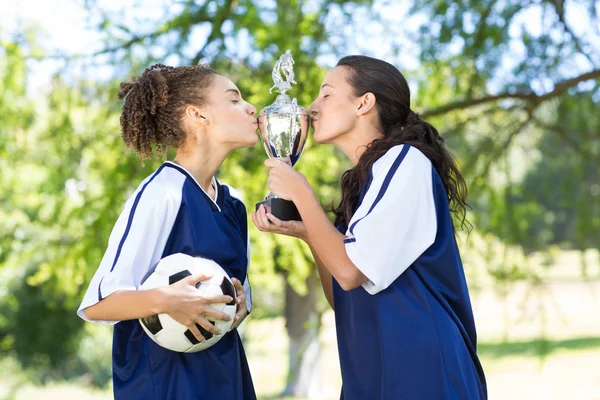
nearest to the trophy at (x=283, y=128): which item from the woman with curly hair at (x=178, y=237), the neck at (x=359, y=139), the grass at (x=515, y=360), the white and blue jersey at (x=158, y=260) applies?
the woman with curly hair at (x=178, y=237)

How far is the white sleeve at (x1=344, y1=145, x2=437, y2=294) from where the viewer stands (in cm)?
234

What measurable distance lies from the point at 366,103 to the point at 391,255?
0.65m

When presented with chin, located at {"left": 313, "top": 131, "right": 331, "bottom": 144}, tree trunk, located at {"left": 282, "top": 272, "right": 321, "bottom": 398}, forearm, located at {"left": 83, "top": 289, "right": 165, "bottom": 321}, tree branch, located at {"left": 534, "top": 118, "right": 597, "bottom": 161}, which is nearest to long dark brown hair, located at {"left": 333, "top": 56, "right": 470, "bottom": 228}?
chin, located at {"left": 313, "top": 131, "right": 331, "bottom": 144}

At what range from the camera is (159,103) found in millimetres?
2809

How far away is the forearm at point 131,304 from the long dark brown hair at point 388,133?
699 mm

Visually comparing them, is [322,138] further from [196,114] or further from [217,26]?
Answer: [217,26]

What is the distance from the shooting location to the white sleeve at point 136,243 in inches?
96.4

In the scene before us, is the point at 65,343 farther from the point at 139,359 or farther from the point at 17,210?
the point at 139,359

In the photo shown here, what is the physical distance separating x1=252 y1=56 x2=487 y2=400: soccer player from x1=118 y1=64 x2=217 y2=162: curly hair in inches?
17.1

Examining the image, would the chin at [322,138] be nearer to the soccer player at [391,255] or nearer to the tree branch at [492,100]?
the soccer player at [391,255]

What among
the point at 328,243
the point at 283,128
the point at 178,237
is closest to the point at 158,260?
the point at 178,237

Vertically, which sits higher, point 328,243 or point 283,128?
A: point 283,128

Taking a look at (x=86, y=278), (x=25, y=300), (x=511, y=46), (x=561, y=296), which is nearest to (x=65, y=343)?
(x=25, y=300)

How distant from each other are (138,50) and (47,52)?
0.75 metres
